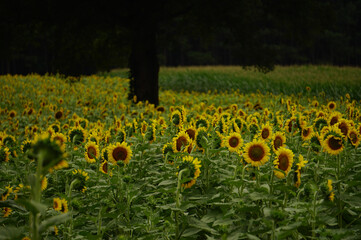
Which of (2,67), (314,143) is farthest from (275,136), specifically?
(2,67)

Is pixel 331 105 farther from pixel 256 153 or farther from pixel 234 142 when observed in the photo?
pixel 256 153

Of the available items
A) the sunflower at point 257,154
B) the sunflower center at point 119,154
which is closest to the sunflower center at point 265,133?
the sunflower at point 257,154

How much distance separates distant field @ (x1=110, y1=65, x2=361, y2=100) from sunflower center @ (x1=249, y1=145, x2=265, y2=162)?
10622 mm

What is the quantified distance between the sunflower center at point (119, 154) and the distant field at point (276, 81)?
35.1ft

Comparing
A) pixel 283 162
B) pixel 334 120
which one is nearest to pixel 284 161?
pixel 283 162

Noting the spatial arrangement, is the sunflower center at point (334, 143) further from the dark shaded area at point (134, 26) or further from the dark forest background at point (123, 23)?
the dark forest background at point (123, 23)

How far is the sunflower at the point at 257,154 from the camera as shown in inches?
99.2

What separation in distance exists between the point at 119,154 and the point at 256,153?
1.07 meters

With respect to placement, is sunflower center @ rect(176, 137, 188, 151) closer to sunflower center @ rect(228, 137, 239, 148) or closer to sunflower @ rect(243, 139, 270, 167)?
sunflower center @ rect(228, 137, 239, 148)

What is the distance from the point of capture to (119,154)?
9.71 ft

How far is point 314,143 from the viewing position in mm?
2939

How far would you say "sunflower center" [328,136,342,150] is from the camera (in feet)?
8.95

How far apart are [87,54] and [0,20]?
2.92m

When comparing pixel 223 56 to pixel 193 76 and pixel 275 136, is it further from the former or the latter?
pixel 275 136
